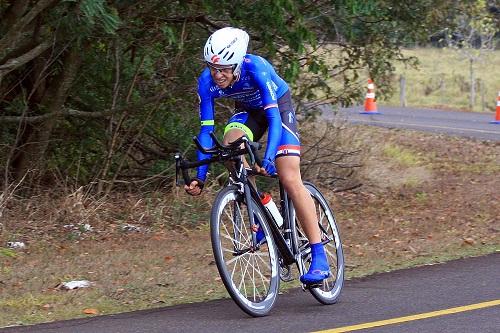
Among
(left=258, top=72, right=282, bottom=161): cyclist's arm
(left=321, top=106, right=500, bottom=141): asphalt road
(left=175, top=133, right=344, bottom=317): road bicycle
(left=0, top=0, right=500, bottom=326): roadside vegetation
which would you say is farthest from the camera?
(left=321, top=106, right=500, bottom=141): asphalt road

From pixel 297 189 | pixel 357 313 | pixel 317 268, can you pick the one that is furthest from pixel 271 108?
pixel 357 313

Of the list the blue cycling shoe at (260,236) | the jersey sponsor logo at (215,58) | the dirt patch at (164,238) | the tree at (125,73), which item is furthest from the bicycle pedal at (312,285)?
the tree at (125,73)

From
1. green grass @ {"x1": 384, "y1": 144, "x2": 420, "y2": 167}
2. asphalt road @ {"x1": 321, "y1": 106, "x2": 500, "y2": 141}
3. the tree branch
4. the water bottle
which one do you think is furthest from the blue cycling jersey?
asphalt road @ {"x1": 321, "y1": 106, "x2": 500, "y2": 141}

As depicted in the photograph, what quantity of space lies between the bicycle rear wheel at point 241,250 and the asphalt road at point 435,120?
1472cm

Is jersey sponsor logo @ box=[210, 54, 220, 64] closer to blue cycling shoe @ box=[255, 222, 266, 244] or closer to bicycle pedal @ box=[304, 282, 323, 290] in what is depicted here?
blue cycling shoe @ box=[255, 222, 266, 244]

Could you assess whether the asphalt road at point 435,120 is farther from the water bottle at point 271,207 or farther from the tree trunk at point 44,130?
the water bottle at point 271,207

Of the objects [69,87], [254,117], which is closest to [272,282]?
[254,117]

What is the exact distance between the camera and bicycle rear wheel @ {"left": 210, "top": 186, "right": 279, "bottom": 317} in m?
6.70

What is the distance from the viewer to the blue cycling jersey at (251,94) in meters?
6.98

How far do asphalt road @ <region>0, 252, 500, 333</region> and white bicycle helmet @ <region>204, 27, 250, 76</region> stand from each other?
5.88 ft

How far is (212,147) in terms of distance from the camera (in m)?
7.04

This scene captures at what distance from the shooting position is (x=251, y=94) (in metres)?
7.22

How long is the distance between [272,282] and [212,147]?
3.48 feet

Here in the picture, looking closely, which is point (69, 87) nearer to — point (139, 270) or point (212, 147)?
point (139, 270)
